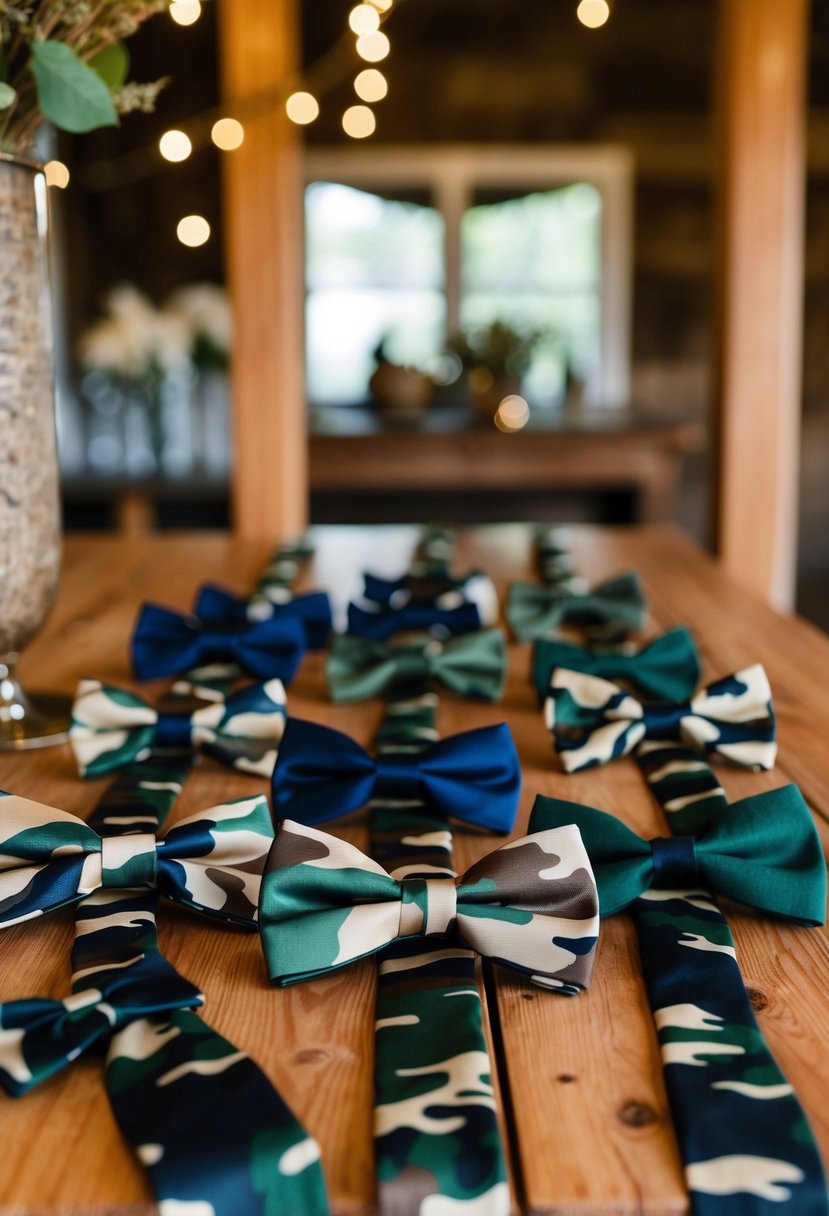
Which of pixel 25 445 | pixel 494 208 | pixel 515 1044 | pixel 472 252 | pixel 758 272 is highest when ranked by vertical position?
pixel 494 208

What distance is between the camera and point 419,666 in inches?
42.6

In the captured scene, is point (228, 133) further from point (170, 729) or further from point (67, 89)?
point (170, 729)

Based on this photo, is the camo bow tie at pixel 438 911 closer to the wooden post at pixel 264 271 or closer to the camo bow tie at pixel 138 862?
the camo bow tie at pixel 138 862

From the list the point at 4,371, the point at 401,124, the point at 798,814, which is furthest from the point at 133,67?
the point at 798,814

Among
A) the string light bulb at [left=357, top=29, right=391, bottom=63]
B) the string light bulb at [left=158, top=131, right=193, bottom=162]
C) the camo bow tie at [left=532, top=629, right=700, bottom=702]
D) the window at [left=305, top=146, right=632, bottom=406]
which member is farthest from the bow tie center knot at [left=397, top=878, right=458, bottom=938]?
the window at [left=305, top=146, right=632, bottom=406]

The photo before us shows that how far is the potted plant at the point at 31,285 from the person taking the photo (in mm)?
877

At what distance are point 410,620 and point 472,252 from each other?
5676 millimetres

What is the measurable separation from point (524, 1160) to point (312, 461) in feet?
11.6

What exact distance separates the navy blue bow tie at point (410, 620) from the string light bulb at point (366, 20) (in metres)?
0.72

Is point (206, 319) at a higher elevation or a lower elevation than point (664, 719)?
higher

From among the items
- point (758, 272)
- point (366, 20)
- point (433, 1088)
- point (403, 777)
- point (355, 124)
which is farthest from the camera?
point (758, 272)

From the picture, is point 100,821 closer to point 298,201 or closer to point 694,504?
point 298,201

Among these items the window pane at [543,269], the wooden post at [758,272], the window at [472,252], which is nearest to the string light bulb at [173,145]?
the wooden post at [758,272]

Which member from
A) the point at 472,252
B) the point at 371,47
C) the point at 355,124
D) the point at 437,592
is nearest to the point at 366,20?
the point at 371,47
